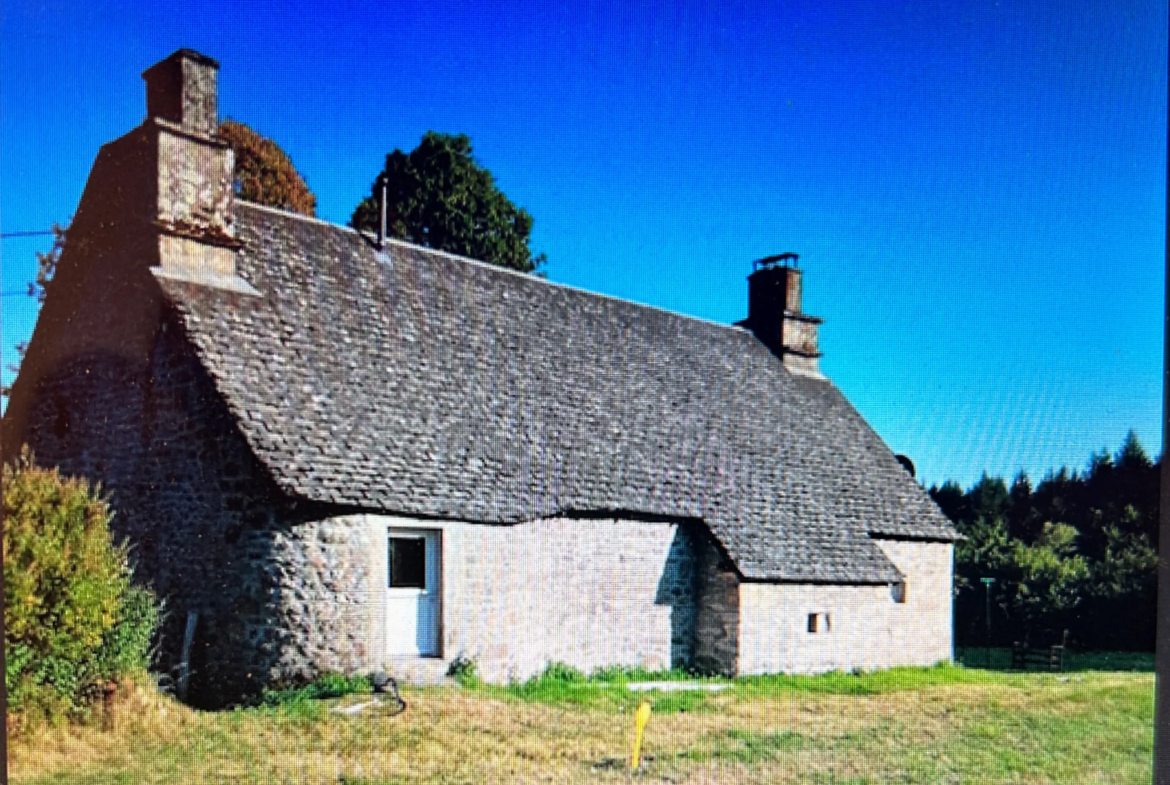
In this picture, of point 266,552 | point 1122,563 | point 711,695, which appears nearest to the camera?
point 1122,563

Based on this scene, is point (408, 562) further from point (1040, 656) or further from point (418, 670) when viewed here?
point (1040, 656)

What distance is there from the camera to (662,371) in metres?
12.9

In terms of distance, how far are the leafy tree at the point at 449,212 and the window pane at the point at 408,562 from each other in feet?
11.1

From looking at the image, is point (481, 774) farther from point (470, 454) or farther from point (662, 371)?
point (662, 371)

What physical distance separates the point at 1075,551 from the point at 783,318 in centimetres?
854

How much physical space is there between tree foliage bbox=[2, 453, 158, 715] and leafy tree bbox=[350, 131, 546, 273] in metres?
3.84

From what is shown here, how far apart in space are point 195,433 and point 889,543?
9.47 metres

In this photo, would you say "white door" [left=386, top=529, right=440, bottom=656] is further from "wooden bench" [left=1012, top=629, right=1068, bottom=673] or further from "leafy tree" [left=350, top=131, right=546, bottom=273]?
"wooden bench" [left=1012, top=629, right=1068, bottom=673]

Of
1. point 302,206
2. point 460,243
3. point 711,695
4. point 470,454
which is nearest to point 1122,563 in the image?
point 711,695

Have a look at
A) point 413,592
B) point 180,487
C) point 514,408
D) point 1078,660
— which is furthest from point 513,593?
point 1078,660

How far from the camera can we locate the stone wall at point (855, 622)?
35.7 ft

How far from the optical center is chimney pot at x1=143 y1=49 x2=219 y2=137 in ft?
30.7

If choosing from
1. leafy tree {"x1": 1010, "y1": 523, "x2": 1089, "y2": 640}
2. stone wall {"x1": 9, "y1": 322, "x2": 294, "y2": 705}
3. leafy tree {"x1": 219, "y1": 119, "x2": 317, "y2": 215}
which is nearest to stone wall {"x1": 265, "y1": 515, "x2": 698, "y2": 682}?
stone wall {"x1": 9, "y1": 322, "x2": 294, "y2": 705}

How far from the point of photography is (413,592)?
870cm
